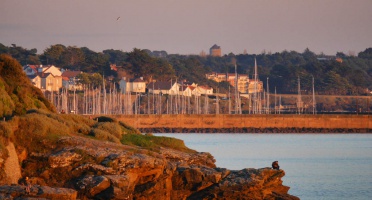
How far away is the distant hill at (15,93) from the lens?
37.1 meters

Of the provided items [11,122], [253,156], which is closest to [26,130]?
[11,122]

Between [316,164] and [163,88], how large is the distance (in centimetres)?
11584

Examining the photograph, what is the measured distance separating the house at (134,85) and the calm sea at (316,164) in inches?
3322

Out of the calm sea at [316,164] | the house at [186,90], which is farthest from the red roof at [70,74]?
the calm sea at [316,164]

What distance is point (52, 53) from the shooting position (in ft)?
654

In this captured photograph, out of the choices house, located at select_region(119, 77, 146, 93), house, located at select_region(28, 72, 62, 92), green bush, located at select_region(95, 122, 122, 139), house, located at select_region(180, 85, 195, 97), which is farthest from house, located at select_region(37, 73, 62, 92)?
green bush, located at select_region(95, 122, 122, 139)

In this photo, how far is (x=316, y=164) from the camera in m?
66.4

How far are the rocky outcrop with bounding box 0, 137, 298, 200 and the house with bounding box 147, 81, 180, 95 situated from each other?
138m

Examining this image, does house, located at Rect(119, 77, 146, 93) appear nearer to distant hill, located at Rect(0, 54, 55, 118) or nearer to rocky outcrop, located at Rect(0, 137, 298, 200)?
distant hill, located at Rect(0, 54, 55, 118)

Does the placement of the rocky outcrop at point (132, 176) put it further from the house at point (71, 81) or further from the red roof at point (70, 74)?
the red roof at point (70, 74)

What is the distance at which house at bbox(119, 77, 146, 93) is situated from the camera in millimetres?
179750

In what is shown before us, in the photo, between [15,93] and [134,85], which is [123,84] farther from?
[15,93]

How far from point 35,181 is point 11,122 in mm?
2758

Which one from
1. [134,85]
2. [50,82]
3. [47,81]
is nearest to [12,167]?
[47,81]
